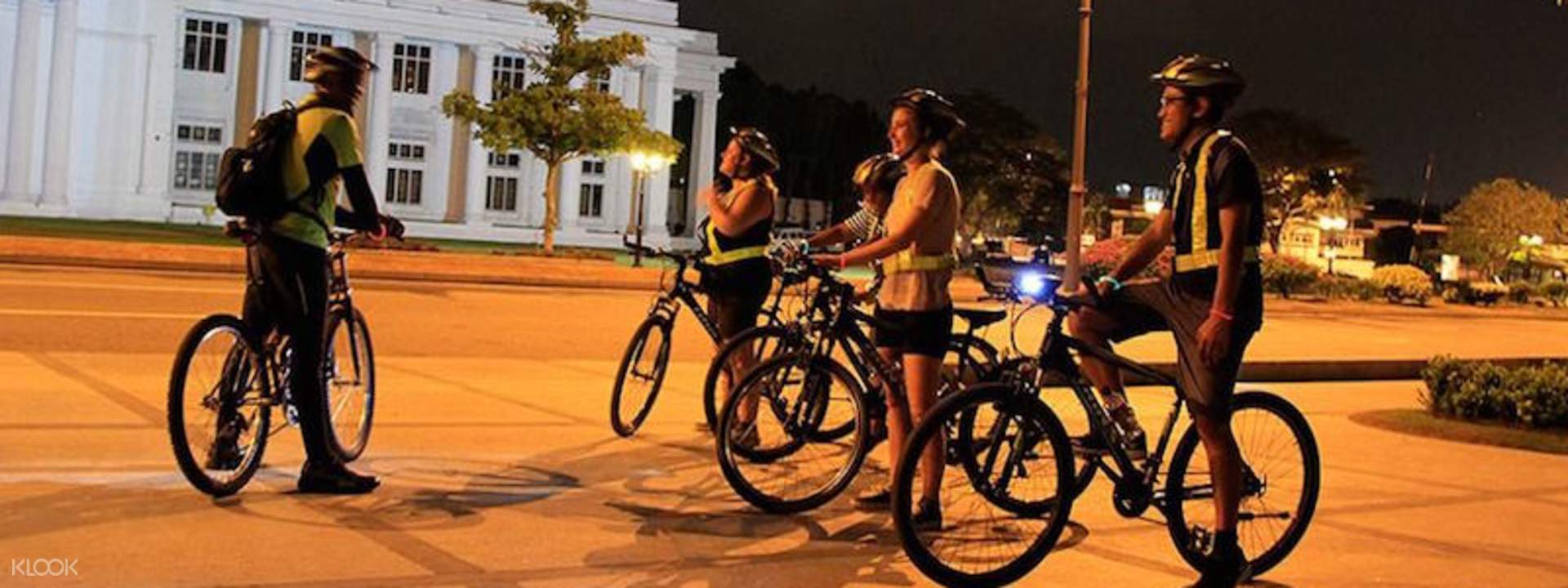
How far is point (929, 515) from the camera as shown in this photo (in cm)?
687

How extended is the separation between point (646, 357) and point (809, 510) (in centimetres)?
225

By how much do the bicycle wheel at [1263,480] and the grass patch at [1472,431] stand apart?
5.19 m

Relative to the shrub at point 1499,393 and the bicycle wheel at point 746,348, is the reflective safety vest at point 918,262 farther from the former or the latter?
the shrub at point 1499,393

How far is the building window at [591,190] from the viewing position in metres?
64.3

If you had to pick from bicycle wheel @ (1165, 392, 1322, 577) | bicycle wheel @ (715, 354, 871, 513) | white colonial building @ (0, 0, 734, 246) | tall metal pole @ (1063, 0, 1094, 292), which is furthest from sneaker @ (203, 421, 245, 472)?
white colonial building @ (0, 0, 734, 246)

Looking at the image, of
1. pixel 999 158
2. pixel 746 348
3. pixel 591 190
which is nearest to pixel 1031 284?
pixel 746 348

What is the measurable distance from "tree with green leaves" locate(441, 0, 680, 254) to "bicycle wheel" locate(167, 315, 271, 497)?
36396 mm

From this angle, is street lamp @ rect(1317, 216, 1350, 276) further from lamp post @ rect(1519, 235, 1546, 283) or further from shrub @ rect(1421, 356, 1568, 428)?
shrub @ rect(1421, 356, 1568, 428)

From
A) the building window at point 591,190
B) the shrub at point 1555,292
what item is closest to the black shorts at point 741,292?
the shrub at point 1555,292

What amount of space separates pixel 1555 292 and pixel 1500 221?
2715cm

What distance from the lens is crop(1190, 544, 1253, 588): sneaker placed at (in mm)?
6422

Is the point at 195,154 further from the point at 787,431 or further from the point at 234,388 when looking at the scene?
the point at 787,431

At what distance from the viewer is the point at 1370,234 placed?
317ft

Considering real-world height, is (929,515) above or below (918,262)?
below
